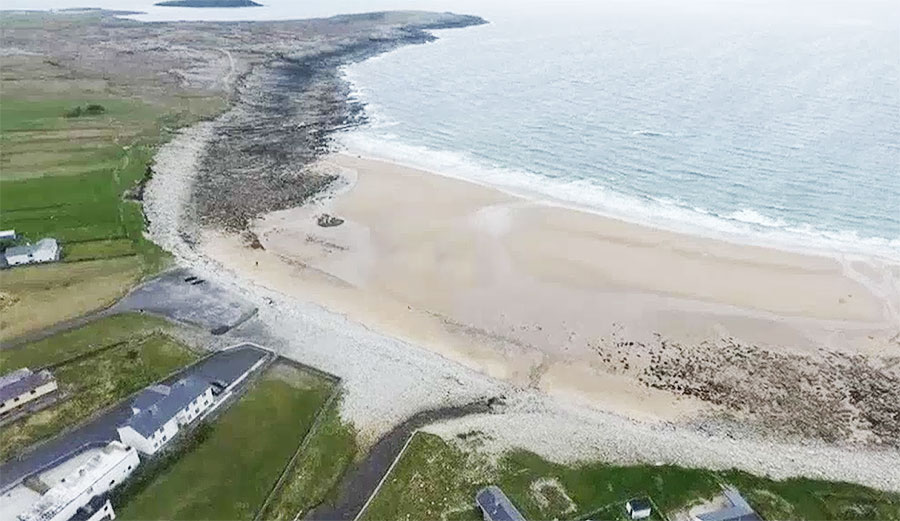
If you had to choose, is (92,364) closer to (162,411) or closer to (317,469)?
(162,411)

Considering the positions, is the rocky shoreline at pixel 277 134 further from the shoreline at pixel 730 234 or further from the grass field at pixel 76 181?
the shoreline at pixel 730 234

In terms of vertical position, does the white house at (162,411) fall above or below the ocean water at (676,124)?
below

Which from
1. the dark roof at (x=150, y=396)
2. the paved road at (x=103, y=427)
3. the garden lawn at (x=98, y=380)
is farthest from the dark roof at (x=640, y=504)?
the garden lawn at (x=98, y=380)

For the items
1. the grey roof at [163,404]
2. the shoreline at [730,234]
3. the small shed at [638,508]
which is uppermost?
the shoreline at [730,234]

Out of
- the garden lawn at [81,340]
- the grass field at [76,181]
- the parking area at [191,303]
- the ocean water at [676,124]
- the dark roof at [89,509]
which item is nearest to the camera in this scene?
the dark roof at [89,509]

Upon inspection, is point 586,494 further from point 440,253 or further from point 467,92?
point 467,92

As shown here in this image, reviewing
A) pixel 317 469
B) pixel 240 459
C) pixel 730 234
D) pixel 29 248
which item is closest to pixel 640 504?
pixel 317 469
